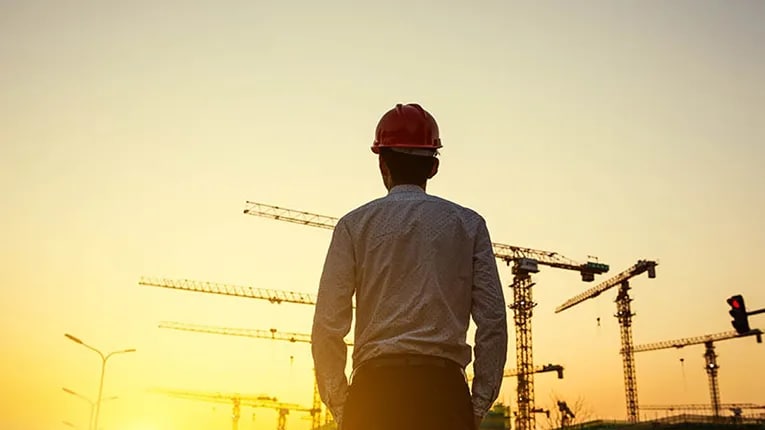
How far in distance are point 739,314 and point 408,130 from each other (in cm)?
1949

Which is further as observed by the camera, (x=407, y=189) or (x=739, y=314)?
(x=739, y=314)

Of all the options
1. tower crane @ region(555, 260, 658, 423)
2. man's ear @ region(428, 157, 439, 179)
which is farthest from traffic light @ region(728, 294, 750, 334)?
tower crane @ region(555, 260, 658, 423)

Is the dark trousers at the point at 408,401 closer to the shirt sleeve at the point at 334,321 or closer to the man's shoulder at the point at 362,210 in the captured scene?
the shirt sleeve at the point at 334,321

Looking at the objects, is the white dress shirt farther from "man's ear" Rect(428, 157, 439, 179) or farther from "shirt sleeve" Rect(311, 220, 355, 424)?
"man's ear" Rect(428, 157, 439, 179)

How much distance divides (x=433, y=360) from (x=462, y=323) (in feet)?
0.71

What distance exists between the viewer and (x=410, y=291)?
9.19ft

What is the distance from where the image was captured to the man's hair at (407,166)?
3090mm

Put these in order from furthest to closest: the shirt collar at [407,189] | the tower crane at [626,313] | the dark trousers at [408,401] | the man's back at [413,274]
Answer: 1. the tower crane at [626,313]
2. the shirt collar at [407,189]
3. the man's back at [413,274]
4. the dark trousers at [408,401]

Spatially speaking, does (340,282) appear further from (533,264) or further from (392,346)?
(533,264)

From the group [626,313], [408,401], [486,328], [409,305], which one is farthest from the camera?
[626,313]

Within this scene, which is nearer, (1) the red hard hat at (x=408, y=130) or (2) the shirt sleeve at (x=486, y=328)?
(2) the shirt sleeve at (x=486, y=328)

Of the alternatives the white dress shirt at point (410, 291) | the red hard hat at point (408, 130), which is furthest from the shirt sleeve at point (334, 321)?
the red hard hat at point (408, 130)

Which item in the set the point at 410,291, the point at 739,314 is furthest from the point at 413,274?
the point at 739,314

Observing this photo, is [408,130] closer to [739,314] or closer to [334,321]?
[334,321]
